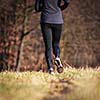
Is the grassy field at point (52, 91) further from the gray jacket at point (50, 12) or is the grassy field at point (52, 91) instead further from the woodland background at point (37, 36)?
the woodland background at point (37, 36)

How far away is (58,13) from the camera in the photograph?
10.5 meters

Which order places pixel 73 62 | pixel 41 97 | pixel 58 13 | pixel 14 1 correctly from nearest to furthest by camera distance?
pixel 41 97 → pixel 58 13 → pixel 14 1 → pixel 73 62

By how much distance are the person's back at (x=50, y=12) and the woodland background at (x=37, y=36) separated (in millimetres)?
8743

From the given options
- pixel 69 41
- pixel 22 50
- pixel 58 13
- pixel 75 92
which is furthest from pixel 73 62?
pixel 75 92

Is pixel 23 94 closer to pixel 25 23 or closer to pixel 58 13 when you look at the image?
pixel 58 13

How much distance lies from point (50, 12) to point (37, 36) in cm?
970

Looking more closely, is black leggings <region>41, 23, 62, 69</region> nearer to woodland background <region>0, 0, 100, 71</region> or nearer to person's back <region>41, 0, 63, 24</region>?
person's back <region>41, 0, 63, 24</region>

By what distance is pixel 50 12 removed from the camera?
10.4 meters

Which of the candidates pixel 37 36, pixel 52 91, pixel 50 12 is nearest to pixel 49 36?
pixel 50 12

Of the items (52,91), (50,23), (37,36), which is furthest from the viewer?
(37,36)

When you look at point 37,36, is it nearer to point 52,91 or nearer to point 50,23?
point 50,23

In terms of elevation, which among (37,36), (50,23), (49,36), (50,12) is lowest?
(37,36)

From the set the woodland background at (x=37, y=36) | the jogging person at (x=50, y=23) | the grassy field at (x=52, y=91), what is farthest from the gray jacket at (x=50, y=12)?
the woodland background at (x=37, y=36)

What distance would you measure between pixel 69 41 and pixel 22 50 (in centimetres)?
200
